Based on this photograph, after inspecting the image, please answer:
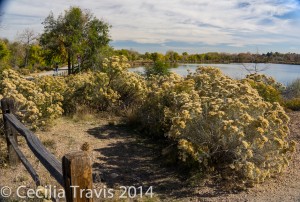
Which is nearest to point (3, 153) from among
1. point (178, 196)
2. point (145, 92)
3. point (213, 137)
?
point (178, 196)

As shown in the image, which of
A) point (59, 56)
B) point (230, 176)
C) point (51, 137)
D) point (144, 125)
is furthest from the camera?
point (59, 56)

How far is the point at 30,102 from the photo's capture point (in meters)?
6.38

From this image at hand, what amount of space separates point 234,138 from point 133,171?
70.0 inches

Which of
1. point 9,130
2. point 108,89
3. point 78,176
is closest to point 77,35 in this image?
point 108,89

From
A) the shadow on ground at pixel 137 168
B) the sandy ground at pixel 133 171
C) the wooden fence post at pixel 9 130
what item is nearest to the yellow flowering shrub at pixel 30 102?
the sandy ground at pixel 133 171

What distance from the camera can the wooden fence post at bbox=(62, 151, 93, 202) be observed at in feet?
6.77

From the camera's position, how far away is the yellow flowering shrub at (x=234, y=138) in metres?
4.62

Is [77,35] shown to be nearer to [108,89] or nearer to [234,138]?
[108,89]

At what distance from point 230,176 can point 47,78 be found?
598 cm

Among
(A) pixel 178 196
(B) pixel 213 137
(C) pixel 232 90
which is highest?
(C) pixel 232 90

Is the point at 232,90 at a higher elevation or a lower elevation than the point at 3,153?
higher

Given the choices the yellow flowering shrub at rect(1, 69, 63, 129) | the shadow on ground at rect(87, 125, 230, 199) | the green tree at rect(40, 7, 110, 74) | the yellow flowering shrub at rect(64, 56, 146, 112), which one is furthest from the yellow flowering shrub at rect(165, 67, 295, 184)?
the green tree at rect(40, 7, 110, 74)

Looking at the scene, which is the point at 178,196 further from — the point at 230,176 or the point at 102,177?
the point at 102,177

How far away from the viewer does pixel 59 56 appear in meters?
24.6
